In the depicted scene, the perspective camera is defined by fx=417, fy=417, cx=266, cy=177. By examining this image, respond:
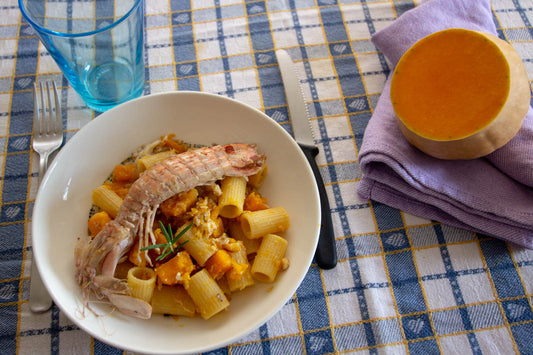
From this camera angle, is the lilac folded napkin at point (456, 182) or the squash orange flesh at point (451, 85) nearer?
the squash orange flesh at point (451, 85)

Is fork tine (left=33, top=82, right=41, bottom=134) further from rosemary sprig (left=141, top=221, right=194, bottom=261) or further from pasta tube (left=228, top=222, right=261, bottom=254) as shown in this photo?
pasta tube (left=228, top=222, right=261, bottom=254)

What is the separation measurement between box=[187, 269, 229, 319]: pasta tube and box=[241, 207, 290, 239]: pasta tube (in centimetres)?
22

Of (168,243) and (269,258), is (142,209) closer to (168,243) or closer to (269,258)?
(168,243)

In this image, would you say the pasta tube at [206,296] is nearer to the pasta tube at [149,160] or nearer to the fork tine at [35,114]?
the pasta tube at [149,160]

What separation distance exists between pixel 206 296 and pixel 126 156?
2.24ft

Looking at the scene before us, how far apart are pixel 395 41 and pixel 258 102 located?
70 cm

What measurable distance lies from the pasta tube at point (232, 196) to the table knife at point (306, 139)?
0.33 m

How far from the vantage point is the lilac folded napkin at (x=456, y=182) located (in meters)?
1.59

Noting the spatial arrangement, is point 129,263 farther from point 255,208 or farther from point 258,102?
point 258,102

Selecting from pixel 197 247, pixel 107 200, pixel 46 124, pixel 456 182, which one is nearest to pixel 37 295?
pixel 107 200

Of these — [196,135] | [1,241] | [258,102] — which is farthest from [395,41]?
[1,241]

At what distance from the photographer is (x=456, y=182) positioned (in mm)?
1643

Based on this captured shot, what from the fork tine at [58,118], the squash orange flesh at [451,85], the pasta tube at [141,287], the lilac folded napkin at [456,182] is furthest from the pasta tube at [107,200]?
the squash orange flesh at [451,85]

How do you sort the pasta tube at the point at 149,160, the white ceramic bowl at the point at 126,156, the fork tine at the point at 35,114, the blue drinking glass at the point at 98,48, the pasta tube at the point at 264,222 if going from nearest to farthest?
the white ceramic bowl at the point at 126,156
the pasta tube at the point at 264,222
the pasta tube at the point at 149,160
the blue drinking glass at the point at 98,48
the fork tine at the point at 35,114
